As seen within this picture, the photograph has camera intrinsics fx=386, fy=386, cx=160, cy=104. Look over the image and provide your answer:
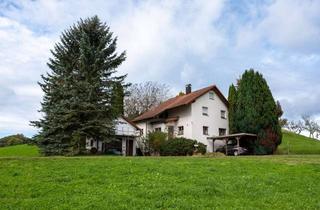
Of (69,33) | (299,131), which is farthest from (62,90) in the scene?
(299,131)

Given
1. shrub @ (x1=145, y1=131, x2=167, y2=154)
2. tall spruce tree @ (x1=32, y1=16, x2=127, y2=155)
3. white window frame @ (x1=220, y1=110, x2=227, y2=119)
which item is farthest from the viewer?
white window frame @ (x1=220, y1=110, x2=227, y2=119)

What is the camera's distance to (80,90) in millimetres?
34000

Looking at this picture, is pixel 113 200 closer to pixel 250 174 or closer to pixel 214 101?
pixel 250 174

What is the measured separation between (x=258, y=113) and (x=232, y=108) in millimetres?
5351

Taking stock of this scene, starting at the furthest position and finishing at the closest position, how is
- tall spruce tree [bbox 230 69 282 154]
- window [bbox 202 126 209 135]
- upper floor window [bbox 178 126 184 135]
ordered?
1. upper floor window [bbox 178 126 184 135]
2. window [bbox 202 126 209 135]
3. tall spruce tree [bbox 230 69 282 154]

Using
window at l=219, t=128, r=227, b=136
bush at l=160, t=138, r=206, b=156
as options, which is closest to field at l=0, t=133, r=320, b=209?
bush at l=160, t=138, r=206, b=156

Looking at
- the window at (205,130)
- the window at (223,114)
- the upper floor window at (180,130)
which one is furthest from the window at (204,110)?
the upper floor window at (180,130)

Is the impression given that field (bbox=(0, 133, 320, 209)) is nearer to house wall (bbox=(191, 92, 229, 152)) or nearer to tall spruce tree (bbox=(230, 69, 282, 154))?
tall spruce tree (bbox=(230, 69, 282, 154))

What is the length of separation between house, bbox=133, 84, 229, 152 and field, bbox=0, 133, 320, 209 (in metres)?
27.5

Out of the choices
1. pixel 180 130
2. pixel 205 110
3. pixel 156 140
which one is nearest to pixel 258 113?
pixel 205 110

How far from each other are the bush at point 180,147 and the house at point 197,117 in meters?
3.32

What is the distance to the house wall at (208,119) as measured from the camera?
43375 millimetres

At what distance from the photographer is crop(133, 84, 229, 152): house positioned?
142ft

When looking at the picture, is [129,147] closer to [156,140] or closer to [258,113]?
[156,140]
